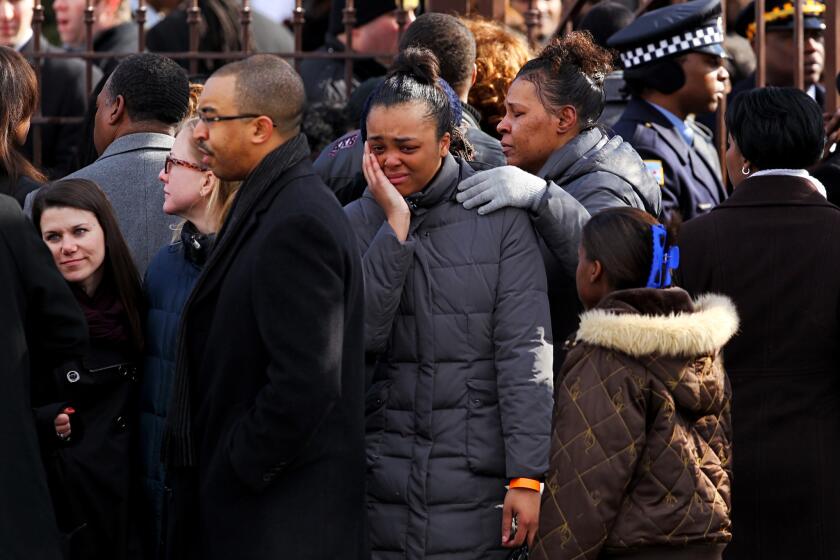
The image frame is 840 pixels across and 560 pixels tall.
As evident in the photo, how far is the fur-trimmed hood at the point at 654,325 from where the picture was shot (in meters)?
3.70

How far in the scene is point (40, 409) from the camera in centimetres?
425

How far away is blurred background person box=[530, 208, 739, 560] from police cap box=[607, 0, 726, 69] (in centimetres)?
264

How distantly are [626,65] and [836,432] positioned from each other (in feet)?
7.93

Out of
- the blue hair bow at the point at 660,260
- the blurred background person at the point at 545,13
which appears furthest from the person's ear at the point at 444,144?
the blurred background person at the point at 545,13

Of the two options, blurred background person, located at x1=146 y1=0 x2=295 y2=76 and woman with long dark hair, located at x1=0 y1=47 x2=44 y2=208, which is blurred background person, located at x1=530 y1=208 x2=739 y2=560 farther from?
blurred background person, located at x1=146 y1=0 x2=295 y2=76

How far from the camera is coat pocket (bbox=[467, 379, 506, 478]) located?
13.5 ft

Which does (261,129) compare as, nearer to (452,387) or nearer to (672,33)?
(452,387)

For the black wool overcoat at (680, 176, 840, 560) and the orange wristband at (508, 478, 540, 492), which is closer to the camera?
the orange wristband at (508, 478, 540, 492)

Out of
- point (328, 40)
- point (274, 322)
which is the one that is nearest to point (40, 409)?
point (274, 322)

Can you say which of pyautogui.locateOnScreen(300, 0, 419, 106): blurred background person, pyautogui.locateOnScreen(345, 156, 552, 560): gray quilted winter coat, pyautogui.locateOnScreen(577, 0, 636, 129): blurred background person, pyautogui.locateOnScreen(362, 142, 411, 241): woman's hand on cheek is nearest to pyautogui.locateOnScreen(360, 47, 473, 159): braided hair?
pyautogui.locateOnScreen(362, 142, 411, 241): woman's hand on cheek

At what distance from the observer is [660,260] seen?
390 cm

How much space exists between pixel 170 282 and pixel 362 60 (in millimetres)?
3133

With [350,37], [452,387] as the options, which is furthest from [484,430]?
[350,37]

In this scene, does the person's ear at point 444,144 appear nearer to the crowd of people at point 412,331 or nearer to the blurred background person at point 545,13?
the crowd of people at point 412,331
